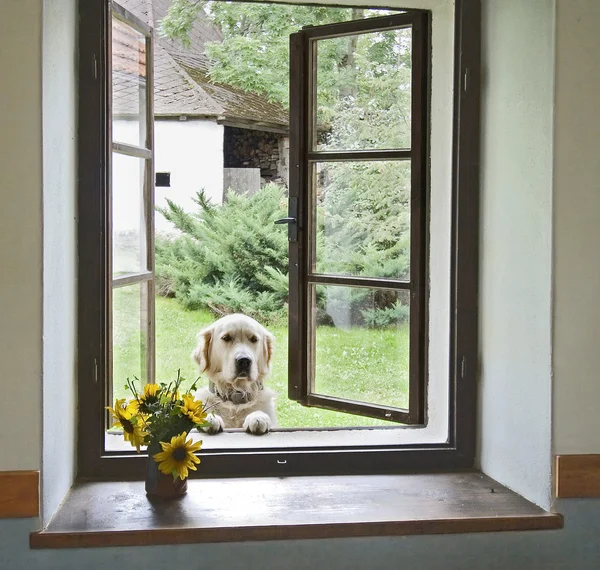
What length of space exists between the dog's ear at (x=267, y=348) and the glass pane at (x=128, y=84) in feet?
2.95

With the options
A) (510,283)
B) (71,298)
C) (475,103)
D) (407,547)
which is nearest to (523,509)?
(407,547)

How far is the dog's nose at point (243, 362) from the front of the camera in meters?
2.80

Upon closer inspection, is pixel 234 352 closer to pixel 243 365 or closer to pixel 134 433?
pixel 243 365

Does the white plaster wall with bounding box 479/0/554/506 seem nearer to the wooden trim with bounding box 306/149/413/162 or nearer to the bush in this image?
the wooden trim with bounding box 306/149/413/162

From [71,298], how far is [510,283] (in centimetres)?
99

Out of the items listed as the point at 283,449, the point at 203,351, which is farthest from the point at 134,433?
the point at 203,351

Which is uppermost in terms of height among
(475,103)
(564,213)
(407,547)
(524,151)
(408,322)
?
(475,103)

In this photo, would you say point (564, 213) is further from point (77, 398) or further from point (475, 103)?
point (77, 398)

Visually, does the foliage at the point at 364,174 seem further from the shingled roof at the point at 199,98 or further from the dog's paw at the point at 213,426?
the shingled roof at the point at 199,98

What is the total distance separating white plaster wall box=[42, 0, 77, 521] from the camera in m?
1.51

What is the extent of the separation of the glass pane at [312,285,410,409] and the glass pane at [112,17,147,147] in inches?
30.4

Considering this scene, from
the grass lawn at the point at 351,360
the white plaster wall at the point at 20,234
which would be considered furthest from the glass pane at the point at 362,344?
the white plaster wall at the point at 20,234

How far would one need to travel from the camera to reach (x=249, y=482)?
1.81m

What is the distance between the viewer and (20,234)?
4.81 feet
